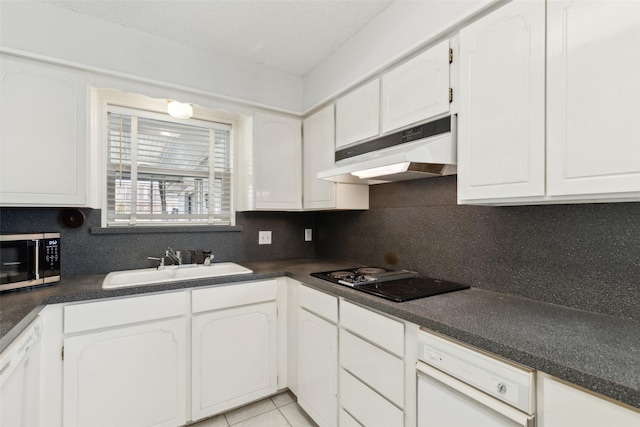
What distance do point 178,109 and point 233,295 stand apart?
1.37 metres

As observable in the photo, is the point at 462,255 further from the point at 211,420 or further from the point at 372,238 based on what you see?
the point at 211,420

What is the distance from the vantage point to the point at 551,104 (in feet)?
3.39

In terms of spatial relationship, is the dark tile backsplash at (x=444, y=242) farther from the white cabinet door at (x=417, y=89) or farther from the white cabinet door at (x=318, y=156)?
the white cabinet door at (x=417, y=89)

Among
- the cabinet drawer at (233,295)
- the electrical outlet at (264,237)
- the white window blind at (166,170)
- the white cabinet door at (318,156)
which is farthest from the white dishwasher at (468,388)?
the white window blind at (166,170)

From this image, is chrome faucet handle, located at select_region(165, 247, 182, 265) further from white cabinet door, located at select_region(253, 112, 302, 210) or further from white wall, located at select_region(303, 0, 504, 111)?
white wall, located at select_region(303, 0, 504, 111)

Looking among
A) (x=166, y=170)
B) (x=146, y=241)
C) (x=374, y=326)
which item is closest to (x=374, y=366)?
(x=374, y=326)

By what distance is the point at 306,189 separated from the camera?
2.48 meters

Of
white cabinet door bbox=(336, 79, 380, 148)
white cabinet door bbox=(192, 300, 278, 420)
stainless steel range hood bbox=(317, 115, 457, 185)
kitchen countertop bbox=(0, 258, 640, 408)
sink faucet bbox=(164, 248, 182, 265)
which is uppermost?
white cabinet door bbox=(336, 79, 380, 148)

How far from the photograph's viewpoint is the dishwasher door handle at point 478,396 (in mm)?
854

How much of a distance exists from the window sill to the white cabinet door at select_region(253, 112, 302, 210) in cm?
38

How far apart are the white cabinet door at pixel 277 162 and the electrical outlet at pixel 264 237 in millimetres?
353

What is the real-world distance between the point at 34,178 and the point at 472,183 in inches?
86.5

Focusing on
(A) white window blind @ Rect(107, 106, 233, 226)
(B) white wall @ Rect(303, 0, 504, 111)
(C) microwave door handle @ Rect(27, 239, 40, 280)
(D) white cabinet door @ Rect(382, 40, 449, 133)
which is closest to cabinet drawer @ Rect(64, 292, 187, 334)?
(C) microwave door handle @ Rect(27, 239, 40, 280)

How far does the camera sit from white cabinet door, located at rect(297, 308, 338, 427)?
5.44 feet
